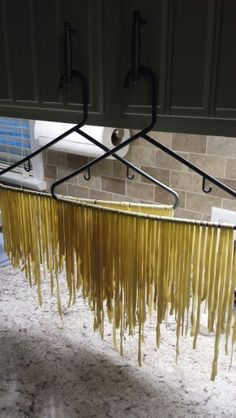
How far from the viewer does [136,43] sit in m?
0.49

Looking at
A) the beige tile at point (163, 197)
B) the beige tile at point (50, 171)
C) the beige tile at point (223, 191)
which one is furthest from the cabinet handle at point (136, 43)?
the beige tile at point (50, 171)

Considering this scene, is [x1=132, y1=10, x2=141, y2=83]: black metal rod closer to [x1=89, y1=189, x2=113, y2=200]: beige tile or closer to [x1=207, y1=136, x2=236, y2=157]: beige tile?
[x1=207, y1=136, x2=236, y2=157]: beige tile

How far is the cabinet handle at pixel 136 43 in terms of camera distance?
484 millimetres

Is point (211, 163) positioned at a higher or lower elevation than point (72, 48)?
lower

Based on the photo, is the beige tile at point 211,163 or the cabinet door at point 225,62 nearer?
the cabinet door at point 225,62

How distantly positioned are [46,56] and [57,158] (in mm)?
1085

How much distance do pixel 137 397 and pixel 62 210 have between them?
1.41 feet

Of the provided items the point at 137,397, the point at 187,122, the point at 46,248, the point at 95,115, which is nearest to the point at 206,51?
the point at 187,122

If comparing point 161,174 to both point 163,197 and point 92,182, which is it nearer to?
point 163,197

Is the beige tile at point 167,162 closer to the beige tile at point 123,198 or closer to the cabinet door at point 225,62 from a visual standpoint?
the beige tile at point 123,198

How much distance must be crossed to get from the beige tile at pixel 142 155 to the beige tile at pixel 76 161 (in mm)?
258

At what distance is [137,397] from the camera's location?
0.76 metres

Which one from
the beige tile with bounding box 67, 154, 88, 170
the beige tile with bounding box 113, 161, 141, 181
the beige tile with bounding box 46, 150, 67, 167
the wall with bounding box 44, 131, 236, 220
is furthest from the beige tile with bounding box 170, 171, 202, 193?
the beige tile with bounding box 46, 150, 67, 167

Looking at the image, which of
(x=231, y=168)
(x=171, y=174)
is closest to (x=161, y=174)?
(x=171, y=174)
